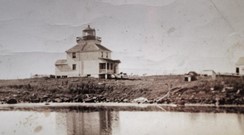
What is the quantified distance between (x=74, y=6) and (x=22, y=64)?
772 millimetres

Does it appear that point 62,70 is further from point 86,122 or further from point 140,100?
point 140,100

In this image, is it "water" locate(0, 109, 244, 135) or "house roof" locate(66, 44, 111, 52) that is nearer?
"water" locate(0, 109, 244, 135)

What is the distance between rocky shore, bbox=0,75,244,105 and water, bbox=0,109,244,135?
0.44ft

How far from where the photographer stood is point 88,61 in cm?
459

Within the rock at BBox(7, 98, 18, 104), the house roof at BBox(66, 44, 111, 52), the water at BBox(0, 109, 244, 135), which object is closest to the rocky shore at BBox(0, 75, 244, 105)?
the rock at BBox(7, 98, 18, 104)

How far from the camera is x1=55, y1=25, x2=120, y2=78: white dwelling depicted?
14.9ft

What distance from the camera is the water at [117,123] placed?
4.38 m

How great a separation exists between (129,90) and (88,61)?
0.48m

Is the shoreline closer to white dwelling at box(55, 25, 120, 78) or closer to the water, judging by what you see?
the water

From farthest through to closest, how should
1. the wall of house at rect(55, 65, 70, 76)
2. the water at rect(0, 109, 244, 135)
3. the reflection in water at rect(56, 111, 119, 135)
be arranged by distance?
the wall of house at rect(55, 65, 70, 76) < the reflection in water at rect(56, 111, 119, 135) < the water at rect(0, 109, 244, 135)

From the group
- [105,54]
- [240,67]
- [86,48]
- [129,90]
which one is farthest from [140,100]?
[240,67]

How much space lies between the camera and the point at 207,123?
439 centimetres

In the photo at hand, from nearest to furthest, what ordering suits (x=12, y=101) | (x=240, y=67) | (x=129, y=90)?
1. (x=240, y=67)
2. (x=129, y=90)
3. (x=12, y=101)

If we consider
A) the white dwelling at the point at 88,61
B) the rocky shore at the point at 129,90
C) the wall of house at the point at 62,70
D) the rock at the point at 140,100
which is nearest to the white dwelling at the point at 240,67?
the rocky shore at the point at 129,90
